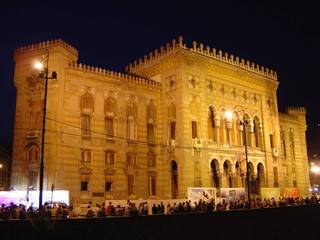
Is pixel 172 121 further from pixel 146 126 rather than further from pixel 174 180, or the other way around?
pixel 174 180

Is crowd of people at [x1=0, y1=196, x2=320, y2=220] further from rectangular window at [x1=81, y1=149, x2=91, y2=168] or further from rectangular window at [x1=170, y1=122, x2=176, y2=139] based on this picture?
rectangular window at [x1=170, y1=122, x2=176, y2=139]

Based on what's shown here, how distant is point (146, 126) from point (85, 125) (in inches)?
227

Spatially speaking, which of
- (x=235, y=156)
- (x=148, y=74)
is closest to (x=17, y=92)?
(x=148, y=74)

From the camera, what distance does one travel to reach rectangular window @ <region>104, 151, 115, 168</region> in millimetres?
28797

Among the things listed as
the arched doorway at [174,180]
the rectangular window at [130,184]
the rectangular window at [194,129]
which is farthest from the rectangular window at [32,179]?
the rectangular window at [194,129]

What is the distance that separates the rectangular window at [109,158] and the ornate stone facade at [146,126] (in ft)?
0.27

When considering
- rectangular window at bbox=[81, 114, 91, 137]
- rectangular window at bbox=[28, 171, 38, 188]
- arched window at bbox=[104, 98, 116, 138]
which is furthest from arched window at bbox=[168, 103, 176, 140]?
rectangular window at bbox=[28, 171, 38, 188]

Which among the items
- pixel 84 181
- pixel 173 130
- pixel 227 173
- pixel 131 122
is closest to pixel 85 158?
pixel 84 181

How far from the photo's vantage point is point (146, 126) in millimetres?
31875

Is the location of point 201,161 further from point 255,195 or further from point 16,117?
point 16,117

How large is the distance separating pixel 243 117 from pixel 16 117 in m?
21.3

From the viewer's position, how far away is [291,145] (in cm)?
4644

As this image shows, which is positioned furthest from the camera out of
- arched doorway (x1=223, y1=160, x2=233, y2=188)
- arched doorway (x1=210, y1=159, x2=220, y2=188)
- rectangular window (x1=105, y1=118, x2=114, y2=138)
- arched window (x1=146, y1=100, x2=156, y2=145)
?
arched doorway (x1=223, y1=160, x2=233, y2=188)

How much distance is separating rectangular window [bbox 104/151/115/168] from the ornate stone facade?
81 millimetres
